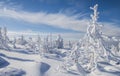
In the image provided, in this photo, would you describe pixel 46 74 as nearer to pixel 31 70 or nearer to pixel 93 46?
pixel 31 70

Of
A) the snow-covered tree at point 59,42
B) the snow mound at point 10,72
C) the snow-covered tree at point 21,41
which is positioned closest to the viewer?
the snow mound at point 10,72

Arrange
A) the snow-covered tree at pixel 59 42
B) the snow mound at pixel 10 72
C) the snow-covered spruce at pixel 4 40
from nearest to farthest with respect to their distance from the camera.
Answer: the snow mound at pixel 10 72
the snow-covered spruce at pixel 4 40
the snow-covered tree at pixel 59 42

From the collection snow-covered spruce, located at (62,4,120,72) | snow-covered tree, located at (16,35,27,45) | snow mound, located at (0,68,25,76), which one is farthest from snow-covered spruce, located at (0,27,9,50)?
snow-covered spruce, located at (62,4,120,72)

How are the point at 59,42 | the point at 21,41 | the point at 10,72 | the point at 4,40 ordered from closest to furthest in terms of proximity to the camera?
the point at 10,72, the point at 4,40, the point at 59,42, the point at 21,41

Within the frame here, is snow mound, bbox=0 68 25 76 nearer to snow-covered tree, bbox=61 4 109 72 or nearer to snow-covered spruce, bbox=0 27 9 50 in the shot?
→ snow-covered tree, bbox=61 4 109 72

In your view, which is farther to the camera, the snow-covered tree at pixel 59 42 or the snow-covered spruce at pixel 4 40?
the snow-covered tree at pixel 59 42

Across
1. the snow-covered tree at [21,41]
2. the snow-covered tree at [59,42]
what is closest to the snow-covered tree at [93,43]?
the snow-covered tree at [59,42]

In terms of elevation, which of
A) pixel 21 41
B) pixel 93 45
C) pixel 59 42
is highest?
pixel 21 41

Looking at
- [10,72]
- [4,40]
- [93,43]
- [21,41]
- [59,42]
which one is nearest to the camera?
[93,43]

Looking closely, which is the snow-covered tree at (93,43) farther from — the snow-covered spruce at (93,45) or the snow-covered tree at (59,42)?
the snow-covered tree at (59,42)

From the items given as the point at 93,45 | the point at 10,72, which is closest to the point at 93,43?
the point at 93,45

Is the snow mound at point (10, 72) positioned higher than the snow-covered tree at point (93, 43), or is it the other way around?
the snow-covered tree at point (93, 43)

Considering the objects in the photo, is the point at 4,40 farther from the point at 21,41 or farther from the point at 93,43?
the point at 93,43

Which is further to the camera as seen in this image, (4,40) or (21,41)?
(21,41)
